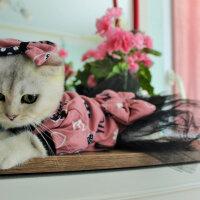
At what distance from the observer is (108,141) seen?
60 cm

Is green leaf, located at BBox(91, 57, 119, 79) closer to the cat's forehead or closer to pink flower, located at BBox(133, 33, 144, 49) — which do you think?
pink flower, located at BBox(133, 33, 144, 49)

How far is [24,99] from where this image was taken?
461 mm

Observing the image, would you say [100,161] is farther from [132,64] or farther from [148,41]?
[148,41]

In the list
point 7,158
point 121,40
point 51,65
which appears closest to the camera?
point 7,158

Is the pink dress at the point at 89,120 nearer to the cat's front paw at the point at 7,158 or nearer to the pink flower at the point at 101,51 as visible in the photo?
the cat's front paw at the point at 7,158

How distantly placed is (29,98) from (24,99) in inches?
0.4

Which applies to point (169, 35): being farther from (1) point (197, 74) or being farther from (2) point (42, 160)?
(2) point (42, 160)

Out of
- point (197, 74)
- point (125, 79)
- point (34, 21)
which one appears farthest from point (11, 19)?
point (197, 74)

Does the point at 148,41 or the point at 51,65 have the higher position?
the point at 148,41

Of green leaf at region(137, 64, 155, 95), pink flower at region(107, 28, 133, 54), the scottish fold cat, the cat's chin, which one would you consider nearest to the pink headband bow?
the scottish fold cat

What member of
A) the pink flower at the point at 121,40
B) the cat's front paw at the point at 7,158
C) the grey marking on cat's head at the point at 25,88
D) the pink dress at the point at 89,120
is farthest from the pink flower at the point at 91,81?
the cat's front paw at the point at 7,158

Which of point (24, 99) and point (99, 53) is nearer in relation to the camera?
point (24, 99)

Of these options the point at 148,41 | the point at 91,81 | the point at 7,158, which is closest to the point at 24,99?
the point at 7,158

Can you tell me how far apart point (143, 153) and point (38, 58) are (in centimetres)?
32
